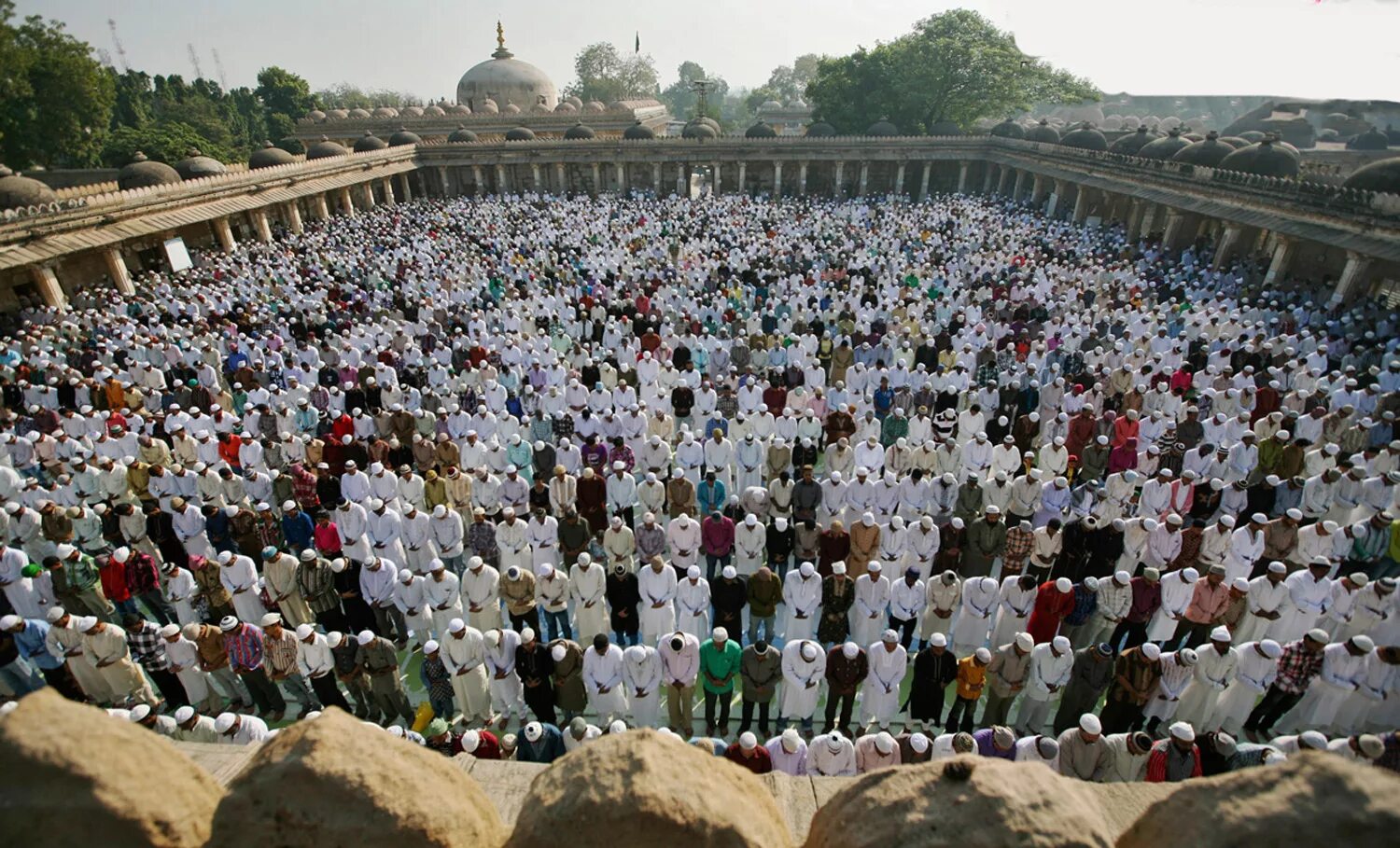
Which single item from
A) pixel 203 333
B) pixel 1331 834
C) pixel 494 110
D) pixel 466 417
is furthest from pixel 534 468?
pixel 494 110

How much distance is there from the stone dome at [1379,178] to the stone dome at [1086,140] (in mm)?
14540

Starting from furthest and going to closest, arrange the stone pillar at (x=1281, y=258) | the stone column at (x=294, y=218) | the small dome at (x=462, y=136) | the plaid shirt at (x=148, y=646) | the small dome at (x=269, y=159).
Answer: the small dome at (x=462, y=136) → the small dome at (x=269, y=159) → the stone column at (x=294, y=218) → the stone pillar at (x=1281, y=258) → the plaid shirt at (x=148, y=646)

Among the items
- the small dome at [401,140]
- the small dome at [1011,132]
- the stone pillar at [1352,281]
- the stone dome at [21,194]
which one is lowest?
the stone pillar at [1352,281]

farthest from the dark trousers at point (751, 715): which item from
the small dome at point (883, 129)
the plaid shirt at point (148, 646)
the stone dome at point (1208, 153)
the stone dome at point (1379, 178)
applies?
the small dome at point (883, 129)

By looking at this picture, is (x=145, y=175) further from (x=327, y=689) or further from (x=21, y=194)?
(x=327, y=689)

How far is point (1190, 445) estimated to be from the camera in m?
8.84

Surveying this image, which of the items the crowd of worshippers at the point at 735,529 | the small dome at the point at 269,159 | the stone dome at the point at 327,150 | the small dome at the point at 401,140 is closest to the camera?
the crowd of worshippers at the point at 735,529

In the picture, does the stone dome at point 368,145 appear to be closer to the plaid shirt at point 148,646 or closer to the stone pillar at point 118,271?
the stone pillar at point 118,271

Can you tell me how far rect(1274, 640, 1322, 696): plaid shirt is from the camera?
16.6 feet

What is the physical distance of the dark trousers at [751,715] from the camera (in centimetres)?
550

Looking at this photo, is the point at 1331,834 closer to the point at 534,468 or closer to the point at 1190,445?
the point at 534,468

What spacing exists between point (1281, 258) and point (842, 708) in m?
18.3

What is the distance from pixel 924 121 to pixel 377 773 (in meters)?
46.4

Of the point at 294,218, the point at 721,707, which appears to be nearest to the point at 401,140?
the point at 294,218
